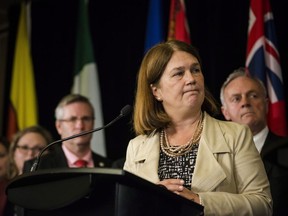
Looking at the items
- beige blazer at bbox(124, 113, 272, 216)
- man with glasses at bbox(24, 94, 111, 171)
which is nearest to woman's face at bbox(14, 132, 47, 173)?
man with glasses at bbox(24, 94, 111, 171)

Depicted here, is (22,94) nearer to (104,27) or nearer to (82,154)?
(104,27)

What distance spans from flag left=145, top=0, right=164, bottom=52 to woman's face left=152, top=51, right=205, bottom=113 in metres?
2.54

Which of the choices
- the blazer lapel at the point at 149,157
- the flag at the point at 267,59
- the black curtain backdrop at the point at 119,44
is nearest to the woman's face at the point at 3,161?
the black curtain backdrop at the point at 119,44

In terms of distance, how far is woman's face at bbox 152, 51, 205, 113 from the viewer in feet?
8.07

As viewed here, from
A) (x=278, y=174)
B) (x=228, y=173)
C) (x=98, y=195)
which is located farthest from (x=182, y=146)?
(x=98, y=195)

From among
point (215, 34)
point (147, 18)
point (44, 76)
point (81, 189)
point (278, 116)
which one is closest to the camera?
point (81, 189)

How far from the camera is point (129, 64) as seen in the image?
5488mm

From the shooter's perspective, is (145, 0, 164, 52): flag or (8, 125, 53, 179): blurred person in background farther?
(145, 0, 164, 52): flag

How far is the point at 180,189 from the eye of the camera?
2062mm

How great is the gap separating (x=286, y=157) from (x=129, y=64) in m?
4.48

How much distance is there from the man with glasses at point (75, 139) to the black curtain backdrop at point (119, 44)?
0.39 metres

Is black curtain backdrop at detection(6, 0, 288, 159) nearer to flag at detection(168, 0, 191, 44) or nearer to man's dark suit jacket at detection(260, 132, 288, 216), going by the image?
flag at detection(168, 0, 191, 44)

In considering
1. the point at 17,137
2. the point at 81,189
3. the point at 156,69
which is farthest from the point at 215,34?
the point at 81,189

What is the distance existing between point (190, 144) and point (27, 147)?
8.57 ft
